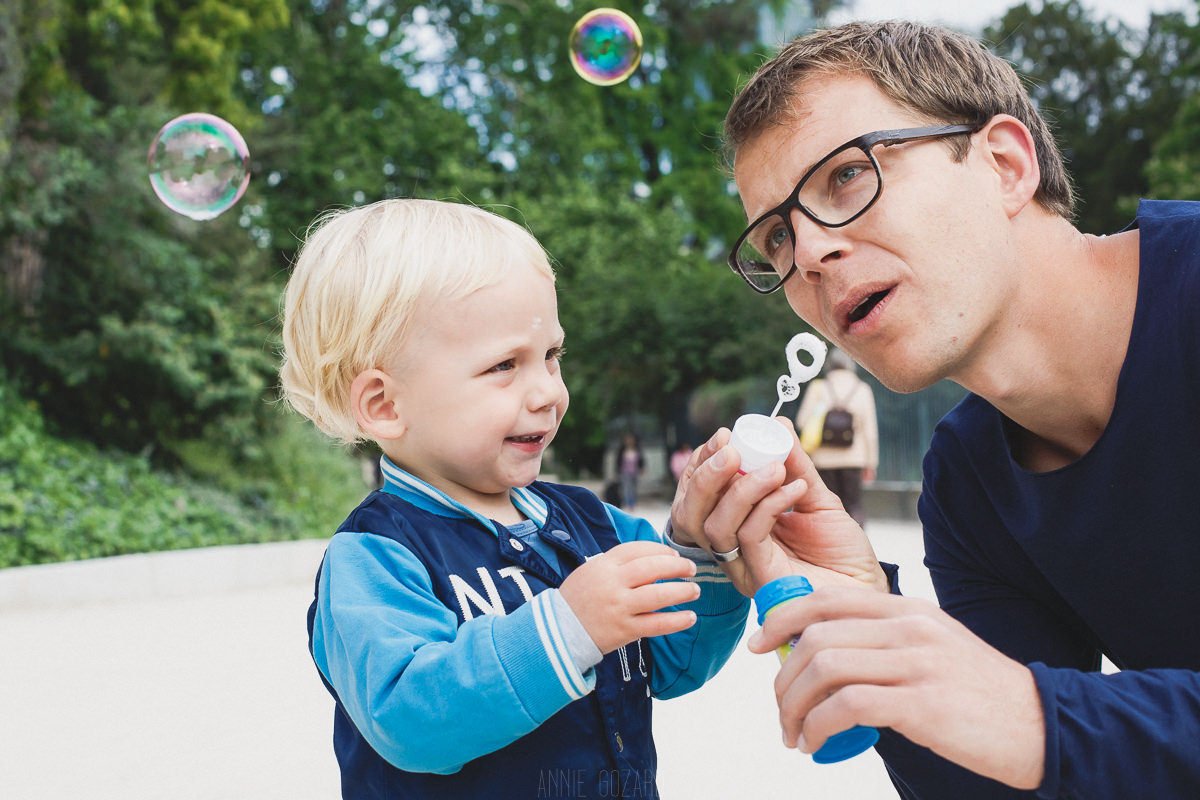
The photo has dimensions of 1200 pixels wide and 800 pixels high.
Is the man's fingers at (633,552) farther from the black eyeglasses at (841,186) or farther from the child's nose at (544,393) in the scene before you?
the black eyeglasses at (841,186)

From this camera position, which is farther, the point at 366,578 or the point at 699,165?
the point at 699,165

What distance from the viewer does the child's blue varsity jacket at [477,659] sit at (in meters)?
1.39

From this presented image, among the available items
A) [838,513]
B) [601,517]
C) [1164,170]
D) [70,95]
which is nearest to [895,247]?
[838,513]

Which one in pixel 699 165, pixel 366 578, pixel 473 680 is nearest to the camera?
pixel 473 680

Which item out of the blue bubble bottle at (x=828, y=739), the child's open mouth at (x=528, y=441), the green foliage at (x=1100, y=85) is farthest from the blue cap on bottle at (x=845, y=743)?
the green foliage at (x=1100, y=85)

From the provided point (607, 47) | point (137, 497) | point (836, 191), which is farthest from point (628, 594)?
point (137, 497)

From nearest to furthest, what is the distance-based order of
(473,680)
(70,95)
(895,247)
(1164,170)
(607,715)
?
(473,680)
(607,715)
(895,247)
(70,95)
(1164,170)

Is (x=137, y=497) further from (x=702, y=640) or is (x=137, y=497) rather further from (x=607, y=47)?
(x=702, y=640)

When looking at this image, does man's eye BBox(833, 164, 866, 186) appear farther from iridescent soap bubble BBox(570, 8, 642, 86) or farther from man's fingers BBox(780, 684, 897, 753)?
iridescent soap bubble BBox(570, 8, 642, 86)

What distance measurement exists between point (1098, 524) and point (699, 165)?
2180cm

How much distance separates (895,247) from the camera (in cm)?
176

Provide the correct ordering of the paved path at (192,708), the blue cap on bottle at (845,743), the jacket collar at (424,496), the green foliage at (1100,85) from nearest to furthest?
the blue cap on bottle at (845,743), the jacket collar at (424,496), the paved path at (192,708), the green foliage at (1100,85)

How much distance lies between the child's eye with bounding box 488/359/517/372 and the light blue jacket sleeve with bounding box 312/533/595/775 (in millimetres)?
384

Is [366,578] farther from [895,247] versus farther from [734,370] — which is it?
[734,370]
